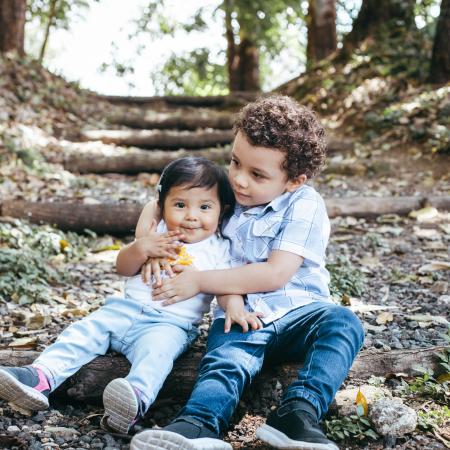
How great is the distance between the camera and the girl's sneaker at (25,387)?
1.94 m

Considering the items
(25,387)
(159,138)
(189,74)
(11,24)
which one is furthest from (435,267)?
(189,74)

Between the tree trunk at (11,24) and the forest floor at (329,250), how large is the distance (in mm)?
364

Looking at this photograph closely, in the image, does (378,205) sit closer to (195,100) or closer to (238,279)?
(238,279)

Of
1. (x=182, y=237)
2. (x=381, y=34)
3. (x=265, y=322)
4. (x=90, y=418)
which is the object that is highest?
(x=381, y=34)

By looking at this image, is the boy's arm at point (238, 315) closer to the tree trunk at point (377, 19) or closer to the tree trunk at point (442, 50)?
the tree trunk at point (442, 50)

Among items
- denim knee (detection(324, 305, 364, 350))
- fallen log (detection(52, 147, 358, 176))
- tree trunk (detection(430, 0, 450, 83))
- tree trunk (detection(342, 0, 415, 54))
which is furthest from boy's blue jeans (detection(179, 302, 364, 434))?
tree trunk (detection(342, 0, 415, 54))

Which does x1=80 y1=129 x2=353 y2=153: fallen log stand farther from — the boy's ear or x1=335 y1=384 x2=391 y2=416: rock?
x1=335 y1=384 x2=391 y2=416: rock

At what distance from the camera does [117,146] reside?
7.27 meters

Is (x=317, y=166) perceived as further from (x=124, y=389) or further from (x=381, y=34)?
(x=381, y=34)

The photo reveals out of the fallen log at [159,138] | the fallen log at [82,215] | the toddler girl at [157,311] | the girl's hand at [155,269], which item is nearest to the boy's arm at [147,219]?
the toddler girl at [157,311]

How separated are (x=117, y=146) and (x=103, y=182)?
1376 mm

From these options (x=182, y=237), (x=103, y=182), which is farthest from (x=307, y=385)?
(x=103, y=182)

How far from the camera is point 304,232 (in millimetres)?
2260

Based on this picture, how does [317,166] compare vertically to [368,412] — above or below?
above
